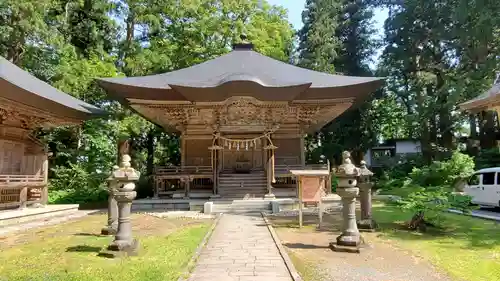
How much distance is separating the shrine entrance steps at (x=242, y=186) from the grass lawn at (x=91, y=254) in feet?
15.9

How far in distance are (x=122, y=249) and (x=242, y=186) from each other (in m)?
9.57

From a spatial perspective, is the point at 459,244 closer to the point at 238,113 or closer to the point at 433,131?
the point at 238,113

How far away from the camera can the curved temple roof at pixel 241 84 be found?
1456 centimetres

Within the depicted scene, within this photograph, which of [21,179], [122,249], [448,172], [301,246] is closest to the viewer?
[122,249]

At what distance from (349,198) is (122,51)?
21.6 meters

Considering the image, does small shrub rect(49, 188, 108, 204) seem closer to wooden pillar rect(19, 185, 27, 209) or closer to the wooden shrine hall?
the wooden shrine hall

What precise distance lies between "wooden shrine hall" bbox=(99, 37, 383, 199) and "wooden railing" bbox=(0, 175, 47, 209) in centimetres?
449

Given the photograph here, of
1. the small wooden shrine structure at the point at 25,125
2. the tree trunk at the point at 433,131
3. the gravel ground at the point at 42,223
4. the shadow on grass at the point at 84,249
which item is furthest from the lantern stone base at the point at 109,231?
the tree trunk at the point at 433,131

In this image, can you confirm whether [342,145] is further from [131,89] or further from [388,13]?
[131,89]

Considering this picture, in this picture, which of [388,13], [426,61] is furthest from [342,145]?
[388,13]

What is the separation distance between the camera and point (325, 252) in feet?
24.2

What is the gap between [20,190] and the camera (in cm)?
1333

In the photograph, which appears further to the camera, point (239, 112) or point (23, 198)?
point (239, 112)

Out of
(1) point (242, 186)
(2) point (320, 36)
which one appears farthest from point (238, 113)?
(2) point (320, 36)
